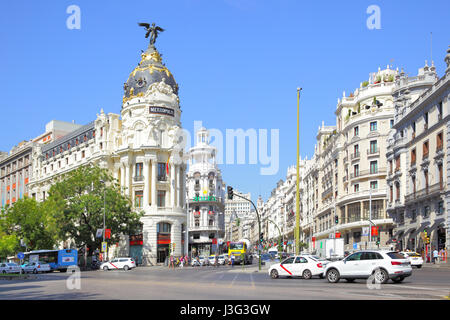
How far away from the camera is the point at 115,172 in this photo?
257ft

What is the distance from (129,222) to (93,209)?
19.1 ft

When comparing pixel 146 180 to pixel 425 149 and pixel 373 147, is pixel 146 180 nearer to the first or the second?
pixel 373 147

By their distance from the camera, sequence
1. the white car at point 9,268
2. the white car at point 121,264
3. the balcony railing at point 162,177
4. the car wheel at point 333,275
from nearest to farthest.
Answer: the car wheel at point 333,275 → the white car at point 9,268 → the white car at point 121,264 → the balcony railing at point 162,177

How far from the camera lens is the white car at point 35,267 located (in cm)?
5303

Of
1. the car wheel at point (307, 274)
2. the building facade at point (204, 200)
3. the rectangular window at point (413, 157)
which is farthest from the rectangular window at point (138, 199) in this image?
the car wheel at point (307, 274)

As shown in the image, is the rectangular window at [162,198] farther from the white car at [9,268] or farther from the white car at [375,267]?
the white car at [375,267]

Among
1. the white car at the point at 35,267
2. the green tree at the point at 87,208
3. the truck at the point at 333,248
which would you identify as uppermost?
the green tree at the point at 87,208

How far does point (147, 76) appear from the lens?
73875 millimetres

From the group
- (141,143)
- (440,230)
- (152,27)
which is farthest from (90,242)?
(440,230)

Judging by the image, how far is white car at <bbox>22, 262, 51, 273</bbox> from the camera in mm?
53031

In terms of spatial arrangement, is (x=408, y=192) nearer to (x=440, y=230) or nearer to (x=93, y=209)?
(x=440, y=230)

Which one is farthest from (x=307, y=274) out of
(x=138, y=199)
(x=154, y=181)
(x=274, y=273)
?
(x=138, y=199)

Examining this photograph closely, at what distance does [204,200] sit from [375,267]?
9506 cm

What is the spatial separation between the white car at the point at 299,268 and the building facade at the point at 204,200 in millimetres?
75489
